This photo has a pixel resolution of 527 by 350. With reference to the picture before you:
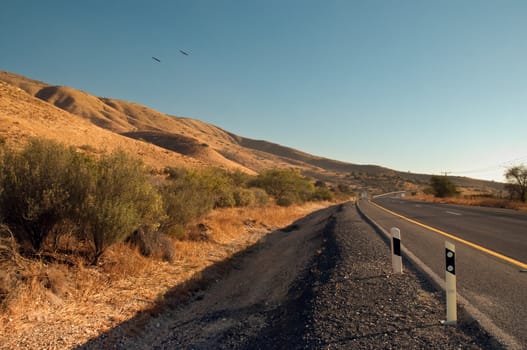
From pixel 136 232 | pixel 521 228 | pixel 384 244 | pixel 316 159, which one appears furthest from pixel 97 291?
pixel 316 159

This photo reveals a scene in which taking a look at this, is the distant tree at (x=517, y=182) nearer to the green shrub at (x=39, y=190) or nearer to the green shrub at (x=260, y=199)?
the green shrub at (x=260, y=199)

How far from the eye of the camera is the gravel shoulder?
3.39 metres

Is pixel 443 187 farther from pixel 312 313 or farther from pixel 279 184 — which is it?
pixel 312 313

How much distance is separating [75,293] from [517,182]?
39.1 m

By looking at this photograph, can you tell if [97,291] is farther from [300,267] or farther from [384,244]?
[384,244]

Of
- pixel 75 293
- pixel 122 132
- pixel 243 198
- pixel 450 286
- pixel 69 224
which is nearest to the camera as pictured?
pixel 450 286

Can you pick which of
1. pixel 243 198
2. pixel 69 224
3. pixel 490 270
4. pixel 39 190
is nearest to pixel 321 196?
pixel 243 198

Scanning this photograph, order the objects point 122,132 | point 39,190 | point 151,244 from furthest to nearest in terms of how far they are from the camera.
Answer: point 122,132, point 151,244, point 39,190

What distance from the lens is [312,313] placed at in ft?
13.7

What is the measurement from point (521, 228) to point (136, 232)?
1355 centimetres

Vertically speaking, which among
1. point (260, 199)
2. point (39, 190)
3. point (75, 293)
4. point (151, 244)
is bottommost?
point (75, 293)

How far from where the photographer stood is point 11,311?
4797 mm

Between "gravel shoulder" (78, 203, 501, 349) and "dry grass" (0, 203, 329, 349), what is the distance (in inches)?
15.6

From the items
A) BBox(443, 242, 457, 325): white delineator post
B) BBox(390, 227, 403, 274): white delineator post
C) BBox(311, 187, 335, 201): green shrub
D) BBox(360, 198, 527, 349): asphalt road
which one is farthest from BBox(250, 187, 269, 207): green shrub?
BBox(443, 242, 457, 325): white delineator post
